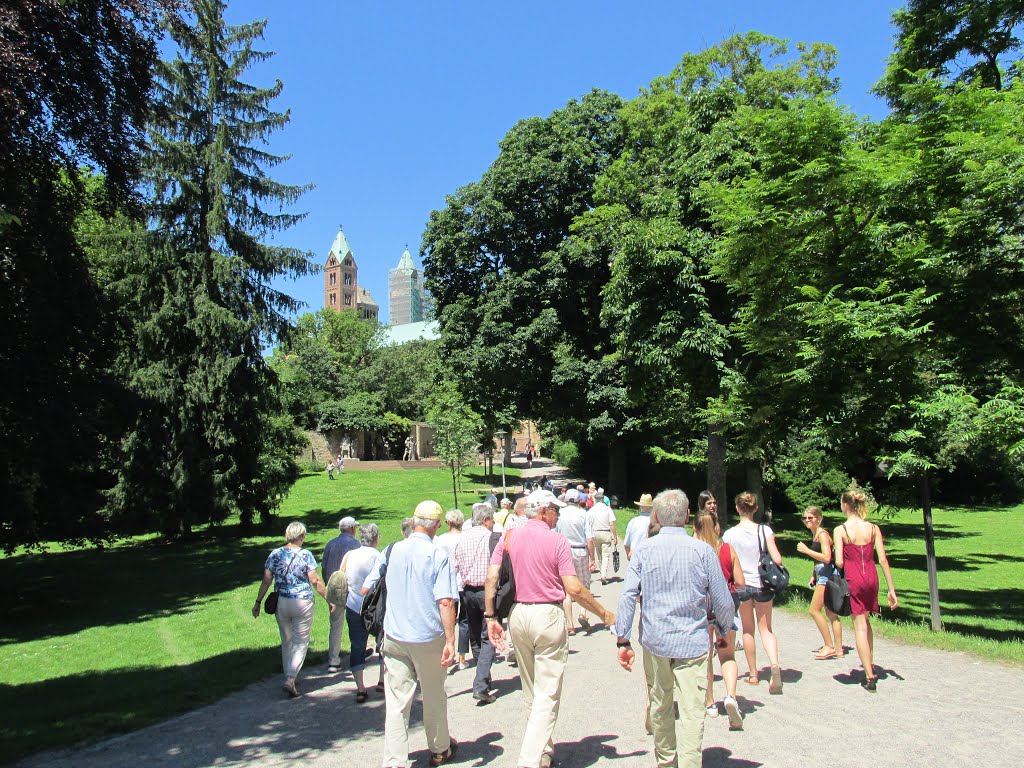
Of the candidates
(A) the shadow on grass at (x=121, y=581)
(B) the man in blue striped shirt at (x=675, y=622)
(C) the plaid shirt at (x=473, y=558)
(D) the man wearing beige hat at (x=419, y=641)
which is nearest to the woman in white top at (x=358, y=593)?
(C) the plaid shirt at (x=473, y=558)

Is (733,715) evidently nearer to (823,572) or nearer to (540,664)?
(540,664)

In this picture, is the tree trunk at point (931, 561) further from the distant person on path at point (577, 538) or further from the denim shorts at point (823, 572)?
the distant person on path at point (577, 538)

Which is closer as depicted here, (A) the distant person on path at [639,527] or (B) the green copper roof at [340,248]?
(A) the distant person on path at [639,527]

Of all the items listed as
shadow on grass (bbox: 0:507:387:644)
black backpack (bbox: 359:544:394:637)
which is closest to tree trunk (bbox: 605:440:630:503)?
shadow on grass (bbox: 0:507:387:644)

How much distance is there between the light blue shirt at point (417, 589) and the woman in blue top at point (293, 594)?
7.16 ft

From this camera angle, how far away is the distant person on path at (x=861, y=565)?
257 inches

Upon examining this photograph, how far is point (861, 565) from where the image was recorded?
6625 millimetres

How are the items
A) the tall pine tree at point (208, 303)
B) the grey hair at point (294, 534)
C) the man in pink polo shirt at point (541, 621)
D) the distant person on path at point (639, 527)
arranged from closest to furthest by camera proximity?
1. the man in pink polo shirt at point (541, 621)
2. the grey hair at point (294, 534)
3. the distant person on path at point (639, 527)
4. the tall pine tree at point (208, 303)

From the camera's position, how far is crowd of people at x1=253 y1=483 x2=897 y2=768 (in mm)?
4426

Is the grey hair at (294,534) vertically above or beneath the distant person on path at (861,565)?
above

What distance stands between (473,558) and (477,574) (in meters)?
0.15

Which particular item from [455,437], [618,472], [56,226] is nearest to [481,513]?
[56,226]

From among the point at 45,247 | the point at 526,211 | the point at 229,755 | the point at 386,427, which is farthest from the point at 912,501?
the point at 386,427

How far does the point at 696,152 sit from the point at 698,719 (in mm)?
14841
